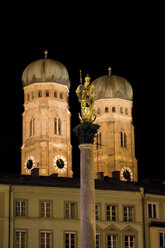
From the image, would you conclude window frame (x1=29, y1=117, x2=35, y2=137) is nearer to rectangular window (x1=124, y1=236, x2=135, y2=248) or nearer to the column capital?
rectangular window (x1=124, y1=236, x2=135, y2=248)

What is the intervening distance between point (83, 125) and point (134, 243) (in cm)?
2844

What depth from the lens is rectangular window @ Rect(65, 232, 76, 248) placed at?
8244cm

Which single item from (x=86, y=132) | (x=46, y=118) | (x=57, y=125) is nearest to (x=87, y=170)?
(x=86, y=132)

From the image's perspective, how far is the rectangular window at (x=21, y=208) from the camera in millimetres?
81562

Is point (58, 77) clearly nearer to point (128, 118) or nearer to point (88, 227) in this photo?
point (128, 118)

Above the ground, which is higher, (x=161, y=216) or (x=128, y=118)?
(x=128, y=118)

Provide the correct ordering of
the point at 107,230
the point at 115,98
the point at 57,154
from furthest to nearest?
1. the point at 115,98
2. the point at 57,154
3. the point at 107,230

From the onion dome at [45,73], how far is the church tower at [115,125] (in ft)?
30.0

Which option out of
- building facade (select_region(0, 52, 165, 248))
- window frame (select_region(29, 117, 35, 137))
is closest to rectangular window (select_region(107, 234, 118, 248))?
building facade (select_region(0, 52, 165, 248))

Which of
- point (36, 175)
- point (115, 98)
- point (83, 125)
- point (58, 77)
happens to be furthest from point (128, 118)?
point (83, 125)

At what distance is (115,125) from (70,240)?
62.6 metres

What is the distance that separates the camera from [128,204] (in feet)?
287

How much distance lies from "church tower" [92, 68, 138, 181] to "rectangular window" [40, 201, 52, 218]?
5689cm

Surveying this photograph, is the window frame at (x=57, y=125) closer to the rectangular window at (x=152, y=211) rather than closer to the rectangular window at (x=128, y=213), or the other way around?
the rectangular window at (x=152, y=211)
